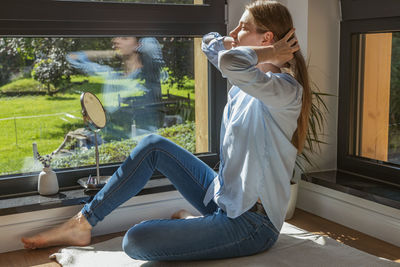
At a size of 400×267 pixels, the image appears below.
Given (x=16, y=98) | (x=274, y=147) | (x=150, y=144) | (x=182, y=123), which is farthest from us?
(x=182, y=123)

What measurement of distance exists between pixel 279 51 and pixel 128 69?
120 cm

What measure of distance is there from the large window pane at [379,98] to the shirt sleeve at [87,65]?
1.38m

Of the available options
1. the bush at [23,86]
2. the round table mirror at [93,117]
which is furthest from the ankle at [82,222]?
the bush at [23,86]

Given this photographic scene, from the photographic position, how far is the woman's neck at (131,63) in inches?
107

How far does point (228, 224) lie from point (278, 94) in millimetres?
541

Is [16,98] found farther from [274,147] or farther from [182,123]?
[274,147]

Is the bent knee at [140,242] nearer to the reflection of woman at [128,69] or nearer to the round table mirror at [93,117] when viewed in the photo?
the round table mirror at [93,117]

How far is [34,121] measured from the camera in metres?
2.55

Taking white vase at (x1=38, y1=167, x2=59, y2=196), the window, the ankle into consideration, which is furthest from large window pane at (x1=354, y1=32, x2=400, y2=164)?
white vase at (x1=38, y1=167, x2=59, y2=196)

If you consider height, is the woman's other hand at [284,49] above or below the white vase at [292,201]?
above

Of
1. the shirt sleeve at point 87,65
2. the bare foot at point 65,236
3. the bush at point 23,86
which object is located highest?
the shirt sleeve at point 87,65

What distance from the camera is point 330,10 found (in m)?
2.76

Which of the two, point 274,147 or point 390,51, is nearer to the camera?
point 274,147

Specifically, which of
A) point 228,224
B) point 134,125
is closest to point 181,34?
point 134,125
